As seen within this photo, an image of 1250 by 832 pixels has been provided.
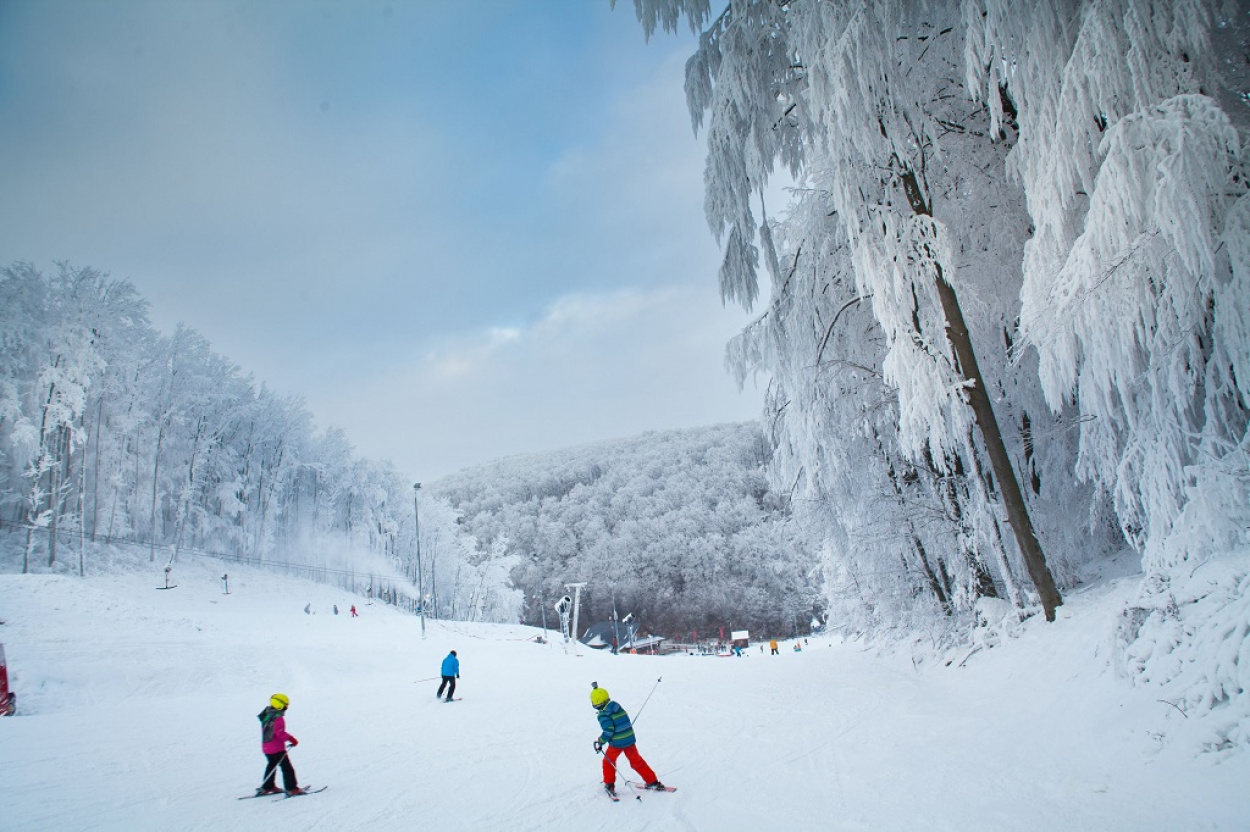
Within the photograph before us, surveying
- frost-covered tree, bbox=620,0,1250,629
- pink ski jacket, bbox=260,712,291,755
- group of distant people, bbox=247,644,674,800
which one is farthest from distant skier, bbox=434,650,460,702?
frost-covered tree, bbox=620,0,1250,629

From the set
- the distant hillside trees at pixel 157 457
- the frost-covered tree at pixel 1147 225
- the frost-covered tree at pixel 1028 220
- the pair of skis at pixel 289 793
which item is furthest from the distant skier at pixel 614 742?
the distant hillside trees at pixel 157 457

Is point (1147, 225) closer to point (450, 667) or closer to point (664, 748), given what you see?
point (664, 748)

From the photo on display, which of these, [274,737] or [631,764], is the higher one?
[274,737]

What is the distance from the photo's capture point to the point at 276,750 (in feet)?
19.8

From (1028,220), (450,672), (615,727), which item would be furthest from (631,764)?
(1028,220)

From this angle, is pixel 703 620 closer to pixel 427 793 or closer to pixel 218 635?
pixel 218 635

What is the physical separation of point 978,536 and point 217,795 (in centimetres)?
1066

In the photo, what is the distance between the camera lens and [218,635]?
749 inches

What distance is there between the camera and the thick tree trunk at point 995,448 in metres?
7.41

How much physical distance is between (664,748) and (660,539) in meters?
91.2

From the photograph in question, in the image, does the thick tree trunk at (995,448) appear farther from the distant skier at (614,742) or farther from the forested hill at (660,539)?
the forested hill at (660,539)

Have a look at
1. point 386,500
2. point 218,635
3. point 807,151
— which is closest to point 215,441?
point 386,500

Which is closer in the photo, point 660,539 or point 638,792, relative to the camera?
point 638,792

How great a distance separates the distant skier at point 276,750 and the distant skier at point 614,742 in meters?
3.13
